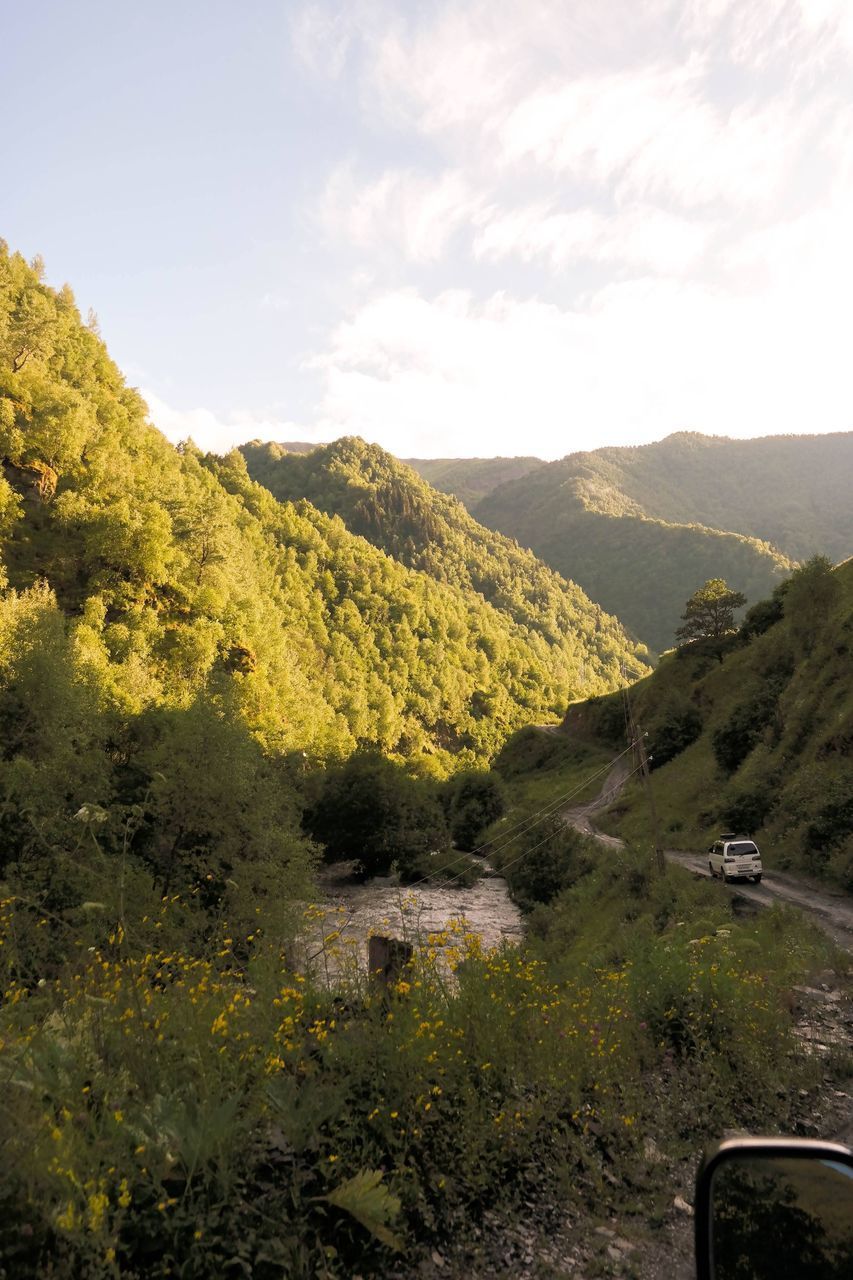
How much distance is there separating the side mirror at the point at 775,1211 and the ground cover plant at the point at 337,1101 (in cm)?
271

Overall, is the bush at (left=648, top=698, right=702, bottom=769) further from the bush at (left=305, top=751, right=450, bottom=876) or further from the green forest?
the bush at (left=305, top=751, right=450, bottom=876)

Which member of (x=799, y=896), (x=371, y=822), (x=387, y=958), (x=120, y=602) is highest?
(x=120, y=602)

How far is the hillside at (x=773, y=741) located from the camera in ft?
103

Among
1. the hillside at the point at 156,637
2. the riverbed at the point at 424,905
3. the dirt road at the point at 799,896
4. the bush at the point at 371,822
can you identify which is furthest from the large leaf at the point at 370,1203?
the bush at the point at 371,822

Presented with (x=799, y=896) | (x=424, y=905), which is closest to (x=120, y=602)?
(x=424, y=905)

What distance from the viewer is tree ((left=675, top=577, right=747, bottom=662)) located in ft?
258

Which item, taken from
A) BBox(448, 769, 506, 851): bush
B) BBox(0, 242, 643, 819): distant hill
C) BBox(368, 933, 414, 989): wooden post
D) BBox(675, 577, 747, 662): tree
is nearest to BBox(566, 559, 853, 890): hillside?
BBox(675, 577, 747, 662): tree

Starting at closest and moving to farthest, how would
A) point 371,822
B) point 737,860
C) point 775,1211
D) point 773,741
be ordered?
1. point 775,1211
2. point 737,860
3. point 773,741
4. point 371,822

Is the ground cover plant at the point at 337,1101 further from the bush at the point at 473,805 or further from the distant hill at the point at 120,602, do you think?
the bush at the point at 473,805

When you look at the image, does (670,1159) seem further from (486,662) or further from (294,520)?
(486,662)

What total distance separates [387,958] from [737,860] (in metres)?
25.8

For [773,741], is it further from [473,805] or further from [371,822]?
[473,805]

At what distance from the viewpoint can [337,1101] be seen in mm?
5535

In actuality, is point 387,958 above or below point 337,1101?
above
